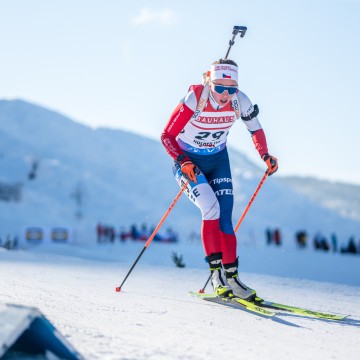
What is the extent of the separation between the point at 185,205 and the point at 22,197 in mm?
28036

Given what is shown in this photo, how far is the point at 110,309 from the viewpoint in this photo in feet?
11.8

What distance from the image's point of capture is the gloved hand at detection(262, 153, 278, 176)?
530 centimetres

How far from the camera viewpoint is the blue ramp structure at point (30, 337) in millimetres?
2109

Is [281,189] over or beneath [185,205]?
over

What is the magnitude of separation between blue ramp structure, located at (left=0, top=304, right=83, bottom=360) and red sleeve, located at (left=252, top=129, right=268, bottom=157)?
11.6 ft

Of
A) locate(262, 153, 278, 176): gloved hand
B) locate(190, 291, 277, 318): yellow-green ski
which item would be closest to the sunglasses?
locate(262, 153, 278, 176): gloved hand

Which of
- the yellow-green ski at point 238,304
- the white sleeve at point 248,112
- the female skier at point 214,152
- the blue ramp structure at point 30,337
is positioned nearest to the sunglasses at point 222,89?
the female skier at point 214,152

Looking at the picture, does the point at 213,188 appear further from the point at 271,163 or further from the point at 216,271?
the point at 216,271

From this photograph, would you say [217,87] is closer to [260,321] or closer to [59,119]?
[260,321]

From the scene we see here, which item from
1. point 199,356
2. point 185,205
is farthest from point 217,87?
point 185,205

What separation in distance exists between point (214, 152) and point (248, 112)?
51 centimetres

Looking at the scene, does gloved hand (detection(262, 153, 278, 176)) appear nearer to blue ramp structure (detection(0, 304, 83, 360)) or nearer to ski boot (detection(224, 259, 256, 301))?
ski boot (detection(224, 259, 256, 301))

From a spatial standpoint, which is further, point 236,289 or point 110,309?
point 236,289

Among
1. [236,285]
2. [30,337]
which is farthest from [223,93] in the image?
[30,337]
